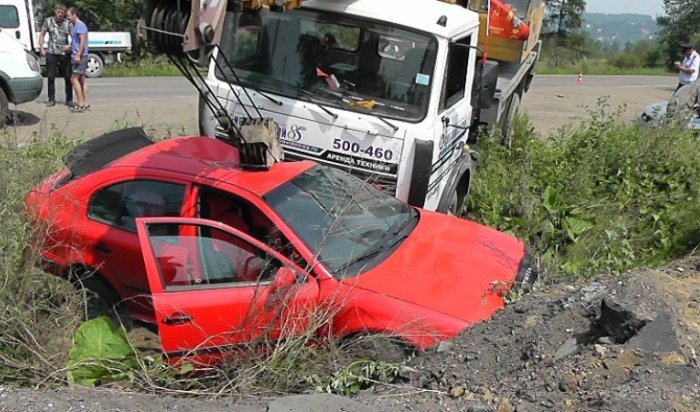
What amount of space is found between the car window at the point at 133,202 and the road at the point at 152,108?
3.54 m

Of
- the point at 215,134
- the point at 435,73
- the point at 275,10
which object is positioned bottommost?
the point at 215,134

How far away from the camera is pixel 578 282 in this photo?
5.29 metres

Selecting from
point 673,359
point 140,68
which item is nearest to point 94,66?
point 140,68

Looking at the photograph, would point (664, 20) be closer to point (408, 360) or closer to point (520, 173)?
point (520, 173)

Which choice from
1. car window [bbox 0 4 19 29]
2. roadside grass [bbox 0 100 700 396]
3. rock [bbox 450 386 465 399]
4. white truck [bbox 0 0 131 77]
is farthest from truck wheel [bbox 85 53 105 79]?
rock [bbox 450 386 465 399]

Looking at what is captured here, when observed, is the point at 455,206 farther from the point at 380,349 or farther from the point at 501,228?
the point at 380,349

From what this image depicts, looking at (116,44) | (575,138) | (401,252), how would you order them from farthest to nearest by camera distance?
(116,44), (575,138), (401,252)

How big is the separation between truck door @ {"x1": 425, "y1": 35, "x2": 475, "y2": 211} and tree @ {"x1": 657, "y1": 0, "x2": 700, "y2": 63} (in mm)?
58592

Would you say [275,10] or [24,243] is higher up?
[275,10]

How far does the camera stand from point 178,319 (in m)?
4.34

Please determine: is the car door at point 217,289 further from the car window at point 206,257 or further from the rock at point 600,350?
the rock at point 600,350

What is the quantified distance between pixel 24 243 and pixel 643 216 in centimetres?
600

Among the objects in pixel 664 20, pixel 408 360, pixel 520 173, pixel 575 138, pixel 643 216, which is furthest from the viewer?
pixel 664 20

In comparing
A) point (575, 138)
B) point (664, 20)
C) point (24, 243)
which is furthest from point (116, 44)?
point (664, 20)
